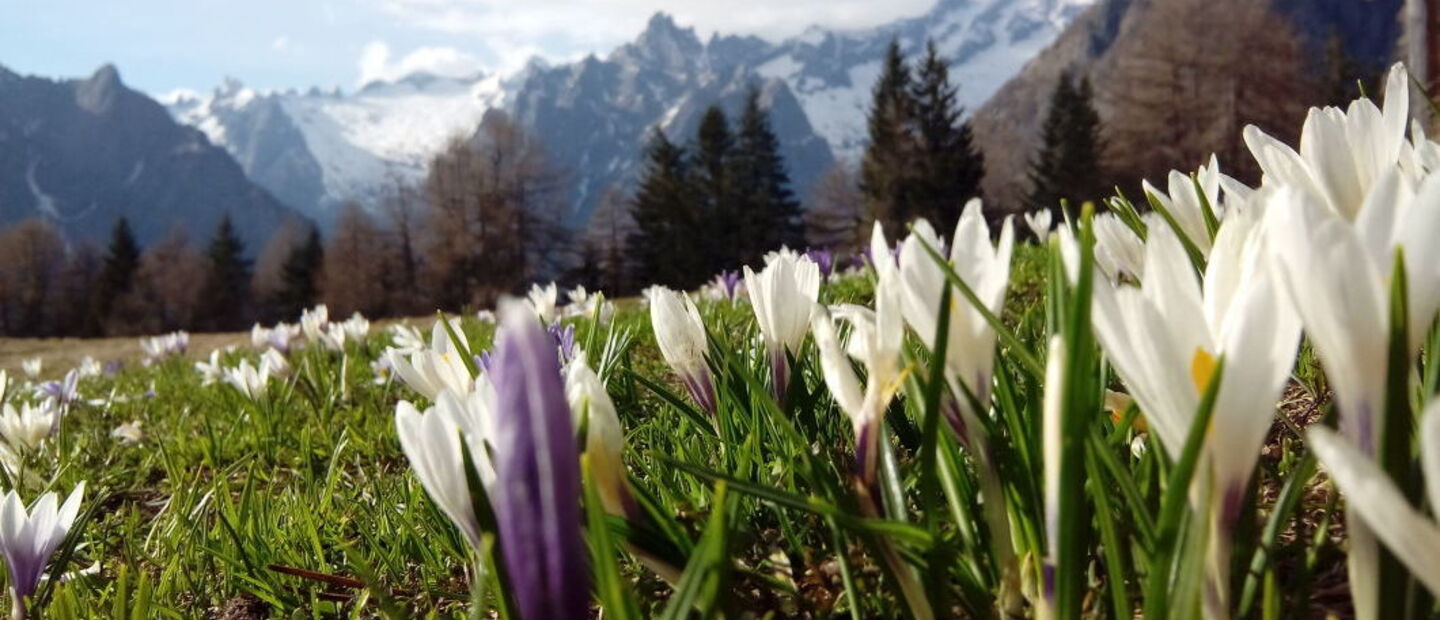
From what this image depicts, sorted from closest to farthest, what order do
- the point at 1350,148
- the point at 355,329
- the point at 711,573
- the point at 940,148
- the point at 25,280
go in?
the point at 711,573 → the point at 1350,148 → the point at 355,329 → the point at 940,148 → the point at 25,280

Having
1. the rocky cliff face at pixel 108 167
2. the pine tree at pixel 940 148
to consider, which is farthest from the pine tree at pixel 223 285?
the rocky cliff face at pixel 108 167

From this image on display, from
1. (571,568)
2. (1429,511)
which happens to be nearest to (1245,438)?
(1429,511)

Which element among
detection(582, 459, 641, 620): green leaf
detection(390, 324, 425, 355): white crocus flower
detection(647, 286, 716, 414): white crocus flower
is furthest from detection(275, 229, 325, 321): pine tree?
detection(582, 459, 641, 620): green leaf

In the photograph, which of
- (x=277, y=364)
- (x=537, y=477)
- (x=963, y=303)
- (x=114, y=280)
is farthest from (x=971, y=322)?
(x=114, y=280)

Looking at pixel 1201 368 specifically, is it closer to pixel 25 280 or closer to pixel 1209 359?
pixel 1209 359

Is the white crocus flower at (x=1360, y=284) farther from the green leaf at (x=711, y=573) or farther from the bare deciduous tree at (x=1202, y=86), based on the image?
the bare deciduous tree at (x=1202, y=86)

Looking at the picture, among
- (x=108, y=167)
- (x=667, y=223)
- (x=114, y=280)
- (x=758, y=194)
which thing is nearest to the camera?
(x=667, y=223)

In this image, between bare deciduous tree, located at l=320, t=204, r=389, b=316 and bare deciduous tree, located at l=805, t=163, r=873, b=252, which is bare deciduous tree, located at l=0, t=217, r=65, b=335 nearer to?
bare deciduous tree, located at l=320, t=204, r=389, b=316
